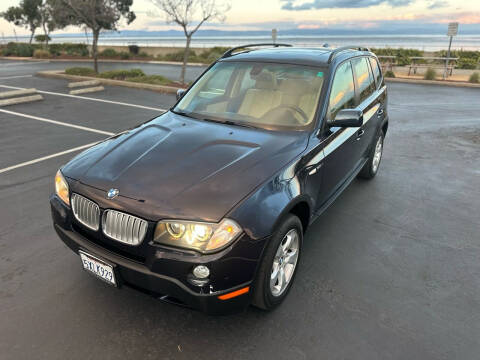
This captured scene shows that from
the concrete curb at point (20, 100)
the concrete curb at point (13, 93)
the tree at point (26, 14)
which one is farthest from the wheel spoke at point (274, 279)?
the tree at point (26, 14)

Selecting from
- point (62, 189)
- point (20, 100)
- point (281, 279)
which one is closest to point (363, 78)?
point (281, 279)

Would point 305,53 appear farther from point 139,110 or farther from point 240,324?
point 139,110

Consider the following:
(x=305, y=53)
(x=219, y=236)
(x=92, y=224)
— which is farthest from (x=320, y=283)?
(x=305, y=53)

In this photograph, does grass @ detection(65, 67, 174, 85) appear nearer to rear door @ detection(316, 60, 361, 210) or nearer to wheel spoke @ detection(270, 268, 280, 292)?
rear door @ detection(316, 60, 361, 210)

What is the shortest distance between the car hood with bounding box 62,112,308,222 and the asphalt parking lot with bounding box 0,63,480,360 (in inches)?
38.3

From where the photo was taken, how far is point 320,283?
10.5 feet

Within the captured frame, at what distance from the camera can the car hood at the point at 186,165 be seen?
2334 mm

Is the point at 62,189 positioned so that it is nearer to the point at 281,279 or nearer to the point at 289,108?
the point at 281,279

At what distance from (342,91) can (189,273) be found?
2613 millimetres

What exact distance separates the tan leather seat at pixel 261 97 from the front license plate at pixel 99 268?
1923mm

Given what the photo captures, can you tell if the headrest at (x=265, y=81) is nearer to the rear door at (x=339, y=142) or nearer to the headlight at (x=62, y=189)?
the rear door at (x=339, y=142)

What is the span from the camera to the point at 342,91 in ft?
12.6

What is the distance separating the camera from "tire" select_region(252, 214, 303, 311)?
247cm

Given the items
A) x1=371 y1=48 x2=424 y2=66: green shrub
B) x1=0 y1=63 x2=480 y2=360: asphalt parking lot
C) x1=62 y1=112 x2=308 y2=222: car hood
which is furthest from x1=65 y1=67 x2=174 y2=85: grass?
x1=371 y1=48 x2=424 y2=66: green shrub
